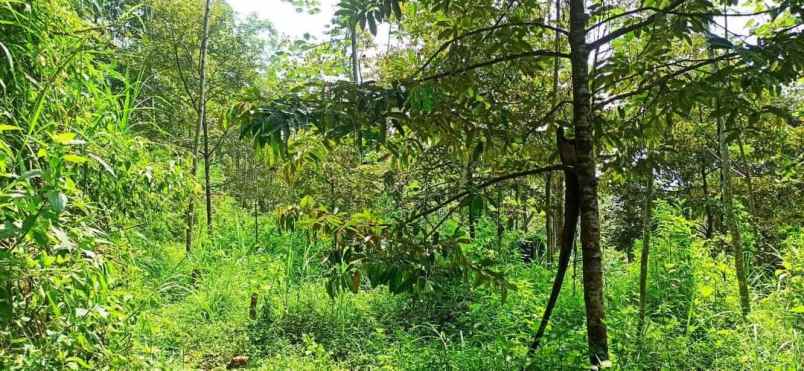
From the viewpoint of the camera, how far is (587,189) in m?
1.66

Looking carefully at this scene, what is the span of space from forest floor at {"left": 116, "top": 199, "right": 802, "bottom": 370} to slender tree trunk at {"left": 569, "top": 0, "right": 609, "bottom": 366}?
1.73 feet

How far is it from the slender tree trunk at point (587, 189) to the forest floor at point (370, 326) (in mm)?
528

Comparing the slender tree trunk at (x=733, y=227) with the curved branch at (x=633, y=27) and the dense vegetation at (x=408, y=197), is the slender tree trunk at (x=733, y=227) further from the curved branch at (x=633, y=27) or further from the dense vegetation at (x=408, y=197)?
the curved branch at (x=633, y=27)

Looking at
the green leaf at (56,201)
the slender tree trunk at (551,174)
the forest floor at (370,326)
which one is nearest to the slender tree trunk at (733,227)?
the forest floor at (370,326)

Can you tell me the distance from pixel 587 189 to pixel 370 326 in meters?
2.69

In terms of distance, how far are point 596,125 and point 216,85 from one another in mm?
6224

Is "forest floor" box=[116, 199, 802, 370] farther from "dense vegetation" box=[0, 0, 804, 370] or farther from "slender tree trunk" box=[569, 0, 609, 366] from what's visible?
"slender tree trunk" box=[569, 0, 609, 366]

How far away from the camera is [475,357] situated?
109 inches

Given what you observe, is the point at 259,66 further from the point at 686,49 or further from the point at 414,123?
the point at 414,123

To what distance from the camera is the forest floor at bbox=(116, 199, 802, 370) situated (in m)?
2.38

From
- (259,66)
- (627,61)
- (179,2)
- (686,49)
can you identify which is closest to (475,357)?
(627,61)

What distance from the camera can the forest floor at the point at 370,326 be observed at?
93.5 inches

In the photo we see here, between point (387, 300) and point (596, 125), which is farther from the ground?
point (596, 125)

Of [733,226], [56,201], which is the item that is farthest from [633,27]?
[733,226]
